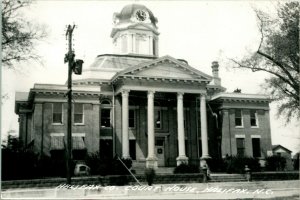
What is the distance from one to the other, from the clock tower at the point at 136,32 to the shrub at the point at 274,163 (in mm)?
17088

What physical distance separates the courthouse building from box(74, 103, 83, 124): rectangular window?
84 mm

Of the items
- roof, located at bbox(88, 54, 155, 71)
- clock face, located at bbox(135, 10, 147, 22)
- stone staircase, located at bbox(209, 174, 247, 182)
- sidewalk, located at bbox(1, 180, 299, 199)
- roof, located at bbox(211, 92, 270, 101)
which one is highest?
clock face, located at bbox(135, 10, 147, 22)

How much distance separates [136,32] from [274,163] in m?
20.4

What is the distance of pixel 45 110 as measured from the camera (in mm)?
32500

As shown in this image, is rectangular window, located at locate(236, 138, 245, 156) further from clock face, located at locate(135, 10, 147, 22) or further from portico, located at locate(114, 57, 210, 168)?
clock face, located at locate(135, 10, 147, 22)

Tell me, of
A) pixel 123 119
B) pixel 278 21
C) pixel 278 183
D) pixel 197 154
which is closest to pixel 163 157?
pixel 197 154

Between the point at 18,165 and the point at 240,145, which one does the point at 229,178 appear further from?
the point at 18,165

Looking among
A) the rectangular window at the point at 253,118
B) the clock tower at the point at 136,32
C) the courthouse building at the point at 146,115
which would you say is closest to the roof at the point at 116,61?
the courthouse building at the point at 146,115

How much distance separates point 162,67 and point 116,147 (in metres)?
8.26

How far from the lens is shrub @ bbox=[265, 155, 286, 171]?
36625 millimetres

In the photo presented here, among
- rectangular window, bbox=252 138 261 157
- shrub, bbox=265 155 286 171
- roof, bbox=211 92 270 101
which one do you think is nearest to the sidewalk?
shrub, bbox=265 155 286 171

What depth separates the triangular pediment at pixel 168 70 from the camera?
35.0 metres

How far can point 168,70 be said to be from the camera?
118 ft

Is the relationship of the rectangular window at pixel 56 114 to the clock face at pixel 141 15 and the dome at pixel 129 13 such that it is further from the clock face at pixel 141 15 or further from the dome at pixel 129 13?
the dome at pixel 129 13
